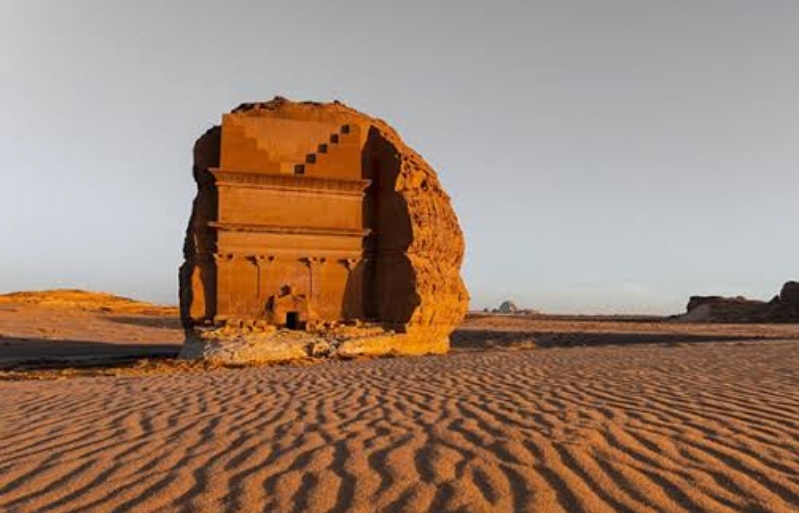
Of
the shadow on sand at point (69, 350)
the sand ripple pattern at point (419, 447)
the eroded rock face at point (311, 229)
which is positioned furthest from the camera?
the shadow on sand at point (69, 350)

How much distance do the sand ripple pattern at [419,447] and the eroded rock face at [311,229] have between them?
31.7 ft

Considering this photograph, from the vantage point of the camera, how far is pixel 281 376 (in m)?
10.6

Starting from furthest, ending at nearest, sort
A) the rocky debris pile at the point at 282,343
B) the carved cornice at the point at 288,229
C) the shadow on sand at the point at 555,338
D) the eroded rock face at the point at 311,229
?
the shadow on sand at the point at 555,338, the eroded rock face at the point at 311,229, the carved cornice at the point at 288,229, the rocky debris pile at the point at 282,343

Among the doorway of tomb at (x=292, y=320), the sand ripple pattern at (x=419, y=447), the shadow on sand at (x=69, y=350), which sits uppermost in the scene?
the doorway of tomb at (x=292, y=320)

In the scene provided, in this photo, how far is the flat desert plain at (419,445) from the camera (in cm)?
362

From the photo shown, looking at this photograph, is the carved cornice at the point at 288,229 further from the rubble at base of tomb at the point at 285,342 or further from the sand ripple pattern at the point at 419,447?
the sand ripple pattern at the point at 419,447

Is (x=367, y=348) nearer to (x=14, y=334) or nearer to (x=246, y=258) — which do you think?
(x=246, y=258)

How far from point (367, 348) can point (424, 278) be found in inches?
114

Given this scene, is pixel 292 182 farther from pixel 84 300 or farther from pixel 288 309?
pixel 84 300

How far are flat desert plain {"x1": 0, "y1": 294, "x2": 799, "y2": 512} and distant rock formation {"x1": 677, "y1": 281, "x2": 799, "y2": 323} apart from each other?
5056 centimetres

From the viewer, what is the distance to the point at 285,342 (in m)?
16.4

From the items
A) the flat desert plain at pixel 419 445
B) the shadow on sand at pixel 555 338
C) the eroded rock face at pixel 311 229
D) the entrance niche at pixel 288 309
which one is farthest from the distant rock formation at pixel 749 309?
the flat desert plain at pixel 419 445

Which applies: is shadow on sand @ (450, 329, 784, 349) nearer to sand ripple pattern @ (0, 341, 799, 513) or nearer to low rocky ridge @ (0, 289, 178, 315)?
sand ripple pattern @ (0, 341, 799, 513)

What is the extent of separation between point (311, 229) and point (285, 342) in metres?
3.70
